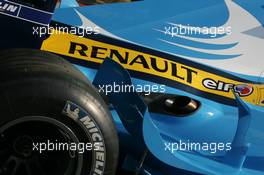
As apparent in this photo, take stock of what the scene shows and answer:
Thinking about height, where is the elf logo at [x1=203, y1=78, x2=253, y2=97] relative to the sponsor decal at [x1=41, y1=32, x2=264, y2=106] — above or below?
below

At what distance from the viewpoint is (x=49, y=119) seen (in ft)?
8.00

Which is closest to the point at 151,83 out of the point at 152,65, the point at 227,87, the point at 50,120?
the point at 152,65

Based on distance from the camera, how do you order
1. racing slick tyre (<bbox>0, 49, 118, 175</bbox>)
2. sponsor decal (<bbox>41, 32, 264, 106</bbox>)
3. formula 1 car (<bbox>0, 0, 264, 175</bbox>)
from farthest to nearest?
sponsor decal (<bbox>41, 32, 264, 106</bbox>), formula 1 car (<bbox>0, 0, 264, 175</bbox>), racing slick tyre (<bbox>0, 49, 118, 175</bbox>)

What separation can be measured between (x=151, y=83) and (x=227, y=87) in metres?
0.45

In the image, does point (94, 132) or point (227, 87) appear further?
point (227, 87)

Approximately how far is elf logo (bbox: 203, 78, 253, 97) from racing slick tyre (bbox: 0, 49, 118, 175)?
79 cm

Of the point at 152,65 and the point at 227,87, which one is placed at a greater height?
the point at 152,65

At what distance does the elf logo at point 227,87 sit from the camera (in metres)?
3.13

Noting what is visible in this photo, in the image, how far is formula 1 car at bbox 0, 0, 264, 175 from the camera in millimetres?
2676

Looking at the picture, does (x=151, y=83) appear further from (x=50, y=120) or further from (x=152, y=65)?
(x=50, y=120)

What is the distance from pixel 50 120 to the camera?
2443 mm

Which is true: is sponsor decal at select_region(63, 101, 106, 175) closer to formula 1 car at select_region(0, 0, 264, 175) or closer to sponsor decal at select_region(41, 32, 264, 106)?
formula 1 car at select_region(0, 0, 264, 175)

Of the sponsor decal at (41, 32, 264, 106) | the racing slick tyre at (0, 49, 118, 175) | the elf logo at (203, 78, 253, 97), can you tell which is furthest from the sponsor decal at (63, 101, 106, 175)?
the elf logo at (203, 78, 253, 97)

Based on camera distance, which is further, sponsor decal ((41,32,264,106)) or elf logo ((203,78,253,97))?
elf logo ((203,78,253,97))
